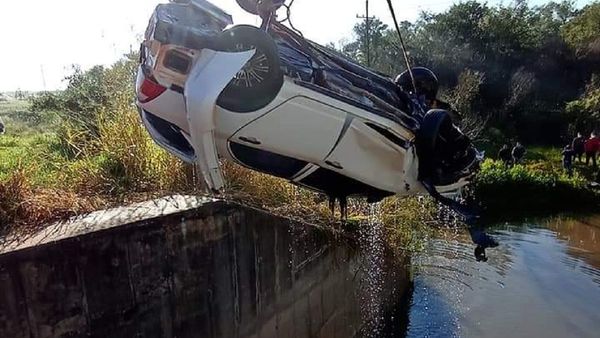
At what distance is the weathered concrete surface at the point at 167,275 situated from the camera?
9.31ft

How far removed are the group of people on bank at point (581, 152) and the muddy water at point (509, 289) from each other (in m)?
5.51

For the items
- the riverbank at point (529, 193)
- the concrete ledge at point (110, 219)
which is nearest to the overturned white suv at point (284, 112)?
the concrete ledge at point (110, 219)

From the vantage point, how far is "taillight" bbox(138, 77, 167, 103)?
113 inches

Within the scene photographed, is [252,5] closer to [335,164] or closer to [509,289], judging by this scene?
[335,164]

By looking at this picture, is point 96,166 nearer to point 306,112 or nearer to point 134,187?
point 134,187

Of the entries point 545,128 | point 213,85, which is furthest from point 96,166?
point 545,128

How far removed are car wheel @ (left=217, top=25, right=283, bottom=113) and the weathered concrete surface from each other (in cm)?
118

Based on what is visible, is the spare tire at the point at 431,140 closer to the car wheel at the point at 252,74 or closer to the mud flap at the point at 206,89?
the car wheel at the point at 252,74

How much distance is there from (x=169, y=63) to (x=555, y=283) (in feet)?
26.5

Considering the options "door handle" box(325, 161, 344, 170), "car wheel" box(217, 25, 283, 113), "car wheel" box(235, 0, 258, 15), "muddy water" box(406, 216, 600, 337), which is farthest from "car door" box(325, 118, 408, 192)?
"muddy water" box(406, 216, 600, 337)

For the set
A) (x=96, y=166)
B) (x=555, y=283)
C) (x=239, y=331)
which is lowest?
(x=555, y=283)

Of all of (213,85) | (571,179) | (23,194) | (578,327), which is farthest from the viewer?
(571,179)

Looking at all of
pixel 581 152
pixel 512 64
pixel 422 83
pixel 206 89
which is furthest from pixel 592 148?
pixel 206 89

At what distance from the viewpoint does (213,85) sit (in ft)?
8.22
